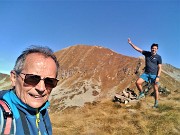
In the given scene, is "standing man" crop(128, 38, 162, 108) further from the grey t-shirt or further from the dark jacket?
the dark jacket

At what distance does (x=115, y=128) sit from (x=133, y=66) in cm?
9698

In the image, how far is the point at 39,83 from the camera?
3.12 meters

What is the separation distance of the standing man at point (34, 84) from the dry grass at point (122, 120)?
333 inches

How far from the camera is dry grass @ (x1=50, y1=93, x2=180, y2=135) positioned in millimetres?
11727

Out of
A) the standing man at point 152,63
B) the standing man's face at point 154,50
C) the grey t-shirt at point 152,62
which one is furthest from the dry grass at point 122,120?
the standing man's face at point 154,50

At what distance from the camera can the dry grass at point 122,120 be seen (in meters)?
11.7

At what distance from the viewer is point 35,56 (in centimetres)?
315

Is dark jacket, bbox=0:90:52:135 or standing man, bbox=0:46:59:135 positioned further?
standing man, bbox=0:46:59:135

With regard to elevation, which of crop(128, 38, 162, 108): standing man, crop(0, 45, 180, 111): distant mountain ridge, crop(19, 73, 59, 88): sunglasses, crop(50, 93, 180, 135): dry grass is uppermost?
crop(0, 45, 180, 111): distant mountain ridge

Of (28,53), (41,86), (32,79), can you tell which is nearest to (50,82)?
(41,86)

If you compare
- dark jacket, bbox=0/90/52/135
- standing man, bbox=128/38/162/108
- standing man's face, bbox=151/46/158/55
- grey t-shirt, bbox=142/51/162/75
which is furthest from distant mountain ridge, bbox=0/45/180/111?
dark jacket, bbox=0/90/52/135

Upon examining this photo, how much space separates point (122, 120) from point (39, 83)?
10443mm

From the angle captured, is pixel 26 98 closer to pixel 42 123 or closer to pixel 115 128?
pixel 42 123

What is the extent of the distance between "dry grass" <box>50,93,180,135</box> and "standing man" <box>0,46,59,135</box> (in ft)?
27.8
